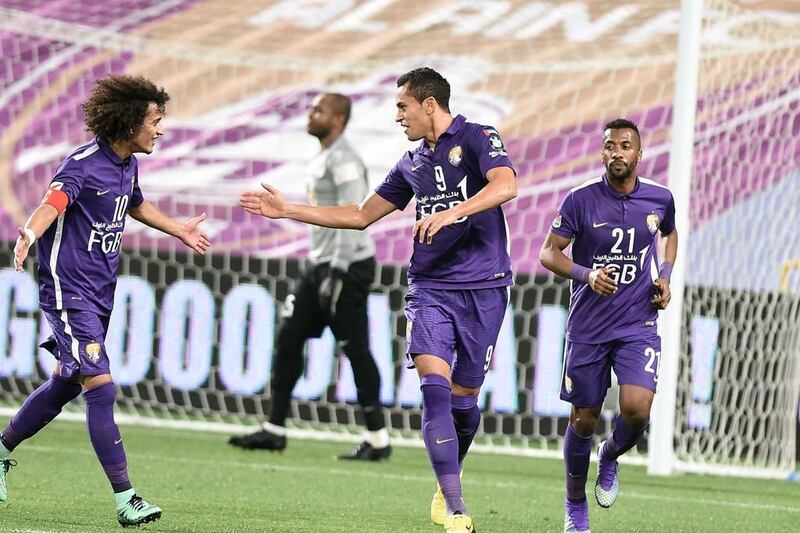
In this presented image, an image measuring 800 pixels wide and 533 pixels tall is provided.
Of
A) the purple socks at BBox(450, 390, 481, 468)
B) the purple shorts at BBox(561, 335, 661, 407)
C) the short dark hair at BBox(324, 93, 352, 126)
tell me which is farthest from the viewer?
the short dark hair at BBox(324, 93, 352, 126)

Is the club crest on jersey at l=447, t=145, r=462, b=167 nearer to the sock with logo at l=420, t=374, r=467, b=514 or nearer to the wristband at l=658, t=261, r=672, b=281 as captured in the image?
the sock with logo at l=420, t=374, r=467, b=514

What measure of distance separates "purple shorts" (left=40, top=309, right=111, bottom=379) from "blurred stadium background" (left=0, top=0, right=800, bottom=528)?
13.2 ft

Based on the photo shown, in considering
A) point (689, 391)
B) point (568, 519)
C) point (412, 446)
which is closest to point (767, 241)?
point (689, 391)

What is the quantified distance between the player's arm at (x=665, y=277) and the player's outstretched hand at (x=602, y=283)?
0.80ft

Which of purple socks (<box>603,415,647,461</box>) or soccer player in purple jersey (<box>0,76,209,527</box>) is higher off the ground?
soccer player in purple jersey (<box>0,76,209,527</box>)

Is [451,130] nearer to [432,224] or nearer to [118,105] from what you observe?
[432,224]

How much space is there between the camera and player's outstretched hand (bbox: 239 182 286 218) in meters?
5.71

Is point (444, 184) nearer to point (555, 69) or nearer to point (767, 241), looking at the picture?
point (767, 241)

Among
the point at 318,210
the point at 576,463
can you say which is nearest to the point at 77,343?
the point at 318,210

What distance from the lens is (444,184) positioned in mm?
5730

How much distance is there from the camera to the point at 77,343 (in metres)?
5.46

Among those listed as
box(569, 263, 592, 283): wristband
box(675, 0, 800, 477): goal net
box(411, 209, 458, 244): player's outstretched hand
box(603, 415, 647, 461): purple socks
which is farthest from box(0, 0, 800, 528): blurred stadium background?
box(411, 209, 458, 244): player's outstretched hand

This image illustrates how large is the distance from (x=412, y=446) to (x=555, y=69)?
3.00 meters

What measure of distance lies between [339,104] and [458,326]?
3324 millimetres
